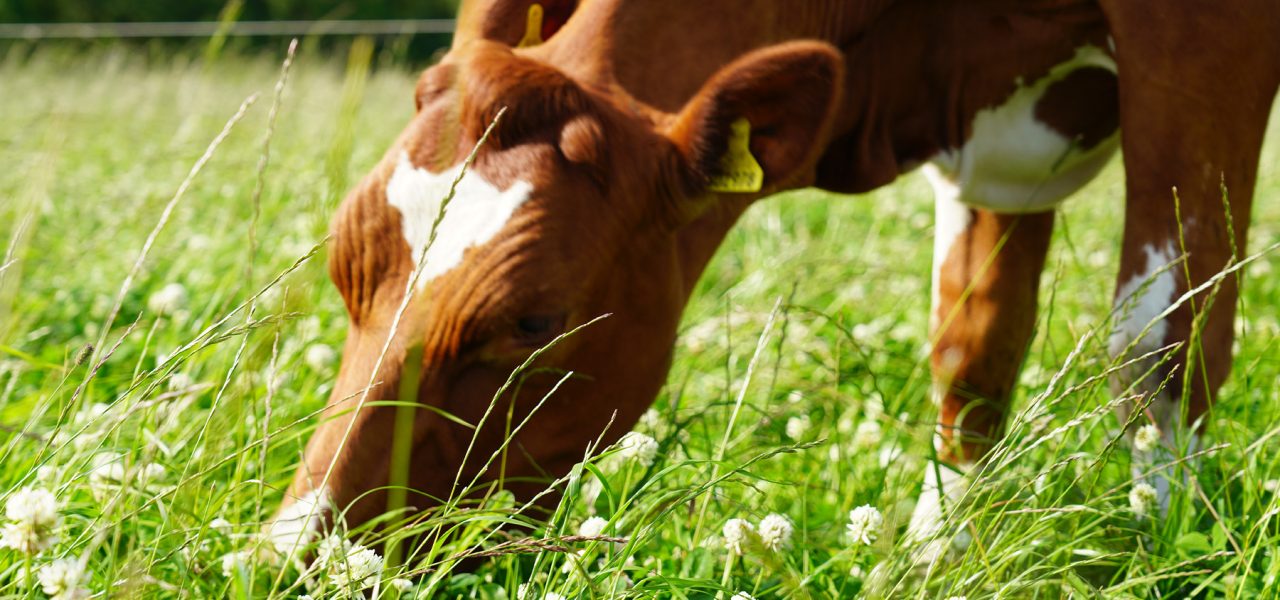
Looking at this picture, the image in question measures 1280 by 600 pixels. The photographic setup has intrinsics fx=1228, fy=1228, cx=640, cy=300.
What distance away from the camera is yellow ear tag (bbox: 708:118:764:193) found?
91.1 inches

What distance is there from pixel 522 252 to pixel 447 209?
0.49 feet

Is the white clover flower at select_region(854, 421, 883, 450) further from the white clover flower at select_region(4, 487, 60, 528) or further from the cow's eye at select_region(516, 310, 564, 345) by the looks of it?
the white clover flower at select_region(4, 487, 60, 528)

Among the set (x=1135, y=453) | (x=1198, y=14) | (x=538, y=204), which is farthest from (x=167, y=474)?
(x=1198, y=14)

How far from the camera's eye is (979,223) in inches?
133

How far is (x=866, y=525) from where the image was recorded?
193 centimetres

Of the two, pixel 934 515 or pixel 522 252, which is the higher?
pixel 522 252

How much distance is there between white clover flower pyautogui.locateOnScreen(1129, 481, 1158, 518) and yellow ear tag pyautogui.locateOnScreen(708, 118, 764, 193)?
34.0 inches

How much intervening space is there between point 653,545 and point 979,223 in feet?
5.32

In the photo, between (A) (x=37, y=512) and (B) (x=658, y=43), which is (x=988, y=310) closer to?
(B) (x=658, y=43)

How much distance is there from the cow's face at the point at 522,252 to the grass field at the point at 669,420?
0.41 ft

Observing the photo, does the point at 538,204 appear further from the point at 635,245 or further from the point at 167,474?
the point at 167,474

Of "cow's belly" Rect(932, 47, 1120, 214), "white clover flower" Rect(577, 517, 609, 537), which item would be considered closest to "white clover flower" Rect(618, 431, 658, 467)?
"white clover flower" Rect(577, 517, 609, 537)

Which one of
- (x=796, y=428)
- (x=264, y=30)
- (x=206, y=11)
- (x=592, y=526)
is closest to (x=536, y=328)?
(x=592, y=526)

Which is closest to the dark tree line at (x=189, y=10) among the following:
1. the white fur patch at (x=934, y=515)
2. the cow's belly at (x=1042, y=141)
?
the cow's belly at (x=1042, y=141)
